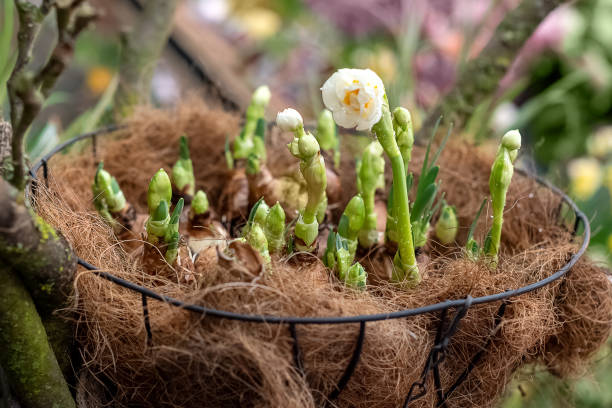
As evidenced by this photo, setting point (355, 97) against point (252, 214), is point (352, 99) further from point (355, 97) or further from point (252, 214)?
point (252, 214)

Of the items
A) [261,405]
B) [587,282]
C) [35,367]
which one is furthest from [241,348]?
[587,282]

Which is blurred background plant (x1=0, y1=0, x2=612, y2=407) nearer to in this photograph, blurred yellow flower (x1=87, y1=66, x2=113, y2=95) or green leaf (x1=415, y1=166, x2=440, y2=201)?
blurred yellow flower (x1=87, y1=66, x2=113, y2=95)

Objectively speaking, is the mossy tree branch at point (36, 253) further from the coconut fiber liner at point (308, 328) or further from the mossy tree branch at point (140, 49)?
the mossy tree branch at point (140, 49)

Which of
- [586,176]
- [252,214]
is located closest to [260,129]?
[252,214]

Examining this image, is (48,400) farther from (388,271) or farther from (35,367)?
(388,271)

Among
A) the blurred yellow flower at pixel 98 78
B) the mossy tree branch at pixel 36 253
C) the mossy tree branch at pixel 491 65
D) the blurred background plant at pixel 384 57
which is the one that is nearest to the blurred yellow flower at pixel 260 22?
the blurred background plant at pixel 384 57

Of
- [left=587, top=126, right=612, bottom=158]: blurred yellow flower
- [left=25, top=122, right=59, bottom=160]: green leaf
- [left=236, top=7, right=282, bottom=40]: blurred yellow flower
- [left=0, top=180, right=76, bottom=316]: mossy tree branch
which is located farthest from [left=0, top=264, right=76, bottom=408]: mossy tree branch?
[left=236, top=7, right=282, bottom=40]: blurred yellow flower

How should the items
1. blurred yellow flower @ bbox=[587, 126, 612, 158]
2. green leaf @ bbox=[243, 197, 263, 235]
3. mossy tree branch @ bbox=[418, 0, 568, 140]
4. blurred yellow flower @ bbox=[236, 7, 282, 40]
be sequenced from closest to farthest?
green leaf @ bbox=[243, 197, 263, 235], mossy tree branch @ bbox=[418, 0, 568, 140], blurred yellow flower @ bbox=[587, 126, 612, 158], blurred yellow flower @ bbox=[236, 7, 282, 40]
